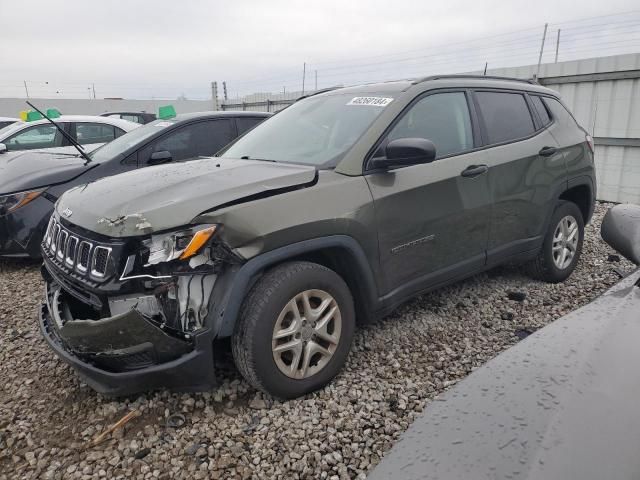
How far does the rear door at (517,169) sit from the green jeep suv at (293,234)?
0.02 metres

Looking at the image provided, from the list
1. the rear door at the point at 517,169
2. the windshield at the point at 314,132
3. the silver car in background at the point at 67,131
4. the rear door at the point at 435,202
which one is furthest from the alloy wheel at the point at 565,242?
the silver car in background at the point at 67,131

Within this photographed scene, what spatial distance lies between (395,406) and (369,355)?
0.52 metres

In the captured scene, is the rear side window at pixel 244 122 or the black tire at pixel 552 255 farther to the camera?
the rear side window at pixel 244 122

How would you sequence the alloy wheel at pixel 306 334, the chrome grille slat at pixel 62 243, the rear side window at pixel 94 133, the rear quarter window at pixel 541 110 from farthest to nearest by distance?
the rear side window at pixel 94 133 < the rear quarter window at pixel 541 110 < the chrome grille slat at pixel 62 243 < the alloy wheel at pixel 306 334

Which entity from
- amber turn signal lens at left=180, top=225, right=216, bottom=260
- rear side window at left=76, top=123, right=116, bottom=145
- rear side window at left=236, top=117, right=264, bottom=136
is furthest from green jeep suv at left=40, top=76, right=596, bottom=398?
rear side window at left=76, top=123, right=116, bottom=145

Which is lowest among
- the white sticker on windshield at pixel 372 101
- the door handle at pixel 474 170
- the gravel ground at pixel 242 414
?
the gravel ground at pixel 242 414

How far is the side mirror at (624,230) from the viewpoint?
2.16 metres

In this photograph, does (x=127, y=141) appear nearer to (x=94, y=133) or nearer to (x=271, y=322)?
(x=94, y=133)

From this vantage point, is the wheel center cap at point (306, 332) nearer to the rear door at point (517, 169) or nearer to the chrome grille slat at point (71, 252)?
the chrome grille slat at point (71, 252)

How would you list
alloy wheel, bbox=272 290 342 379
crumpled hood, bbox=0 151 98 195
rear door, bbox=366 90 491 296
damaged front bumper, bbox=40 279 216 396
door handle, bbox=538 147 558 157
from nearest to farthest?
damaged front bumper, bbox=40 279 216 396 < alloy wheel, bbox=272 290 342 379 < rear door, bbox=366 90 491 296 < door handle, bbox=538 147 558 157 < crumpled hood, bbox=0 151 98 195

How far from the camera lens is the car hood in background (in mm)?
1008

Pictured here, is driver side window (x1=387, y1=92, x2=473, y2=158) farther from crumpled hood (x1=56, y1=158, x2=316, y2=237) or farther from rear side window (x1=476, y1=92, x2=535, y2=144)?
crumpled hood (x1=56, y1=158, x2=316, y2=237)

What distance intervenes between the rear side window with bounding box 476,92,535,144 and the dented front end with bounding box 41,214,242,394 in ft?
7.53

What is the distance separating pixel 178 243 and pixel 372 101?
5.37 ft
